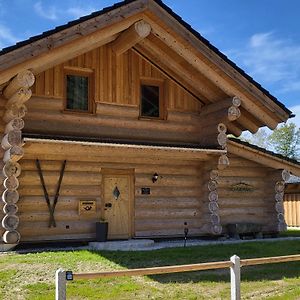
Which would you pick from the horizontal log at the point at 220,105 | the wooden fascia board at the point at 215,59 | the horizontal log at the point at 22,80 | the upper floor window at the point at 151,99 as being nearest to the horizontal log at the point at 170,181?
the upper floor window at the point at 151,99

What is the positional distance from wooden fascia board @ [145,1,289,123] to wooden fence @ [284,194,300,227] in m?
13.2

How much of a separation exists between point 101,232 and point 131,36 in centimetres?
597

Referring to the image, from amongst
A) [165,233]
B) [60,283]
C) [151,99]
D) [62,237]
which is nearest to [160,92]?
[151,99]

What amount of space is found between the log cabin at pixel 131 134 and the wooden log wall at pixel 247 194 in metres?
0.04

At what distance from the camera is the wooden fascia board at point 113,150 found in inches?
504

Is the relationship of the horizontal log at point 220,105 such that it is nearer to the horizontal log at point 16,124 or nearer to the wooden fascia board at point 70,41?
the wooden fascia board at point 70,41

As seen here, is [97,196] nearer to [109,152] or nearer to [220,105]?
[109,152]

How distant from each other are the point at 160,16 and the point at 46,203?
253 inches

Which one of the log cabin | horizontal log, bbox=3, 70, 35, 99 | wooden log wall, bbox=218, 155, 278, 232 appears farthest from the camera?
wooden log wall, bbox=218, 155, 278, 232

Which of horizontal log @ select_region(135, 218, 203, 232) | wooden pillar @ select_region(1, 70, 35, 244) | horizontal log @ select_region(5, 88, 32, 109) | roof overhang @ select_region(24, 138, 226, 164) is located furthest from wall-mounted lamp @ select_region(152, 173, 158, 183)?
horizontal log @ select_region(5, 88, 32, 109)

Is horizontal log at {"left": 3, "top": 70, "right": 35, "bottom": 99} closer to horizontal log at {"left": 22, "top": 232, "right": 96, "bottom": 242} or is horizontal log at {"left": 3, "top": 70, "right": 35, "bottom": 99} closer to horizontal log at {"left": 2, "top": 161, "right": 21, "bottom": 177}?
horizontal log at {"left": 2, "top": 161, "right": 21, "bottom": 177}

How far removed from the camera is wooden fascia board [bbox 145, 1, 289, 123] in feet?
43.9

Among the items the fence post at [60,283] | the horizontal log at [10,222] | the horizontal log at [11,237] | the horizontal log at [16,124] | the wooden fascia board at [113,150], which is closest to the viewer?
the fence post at [60,283]

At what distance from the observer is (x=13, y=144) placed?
1198cm
